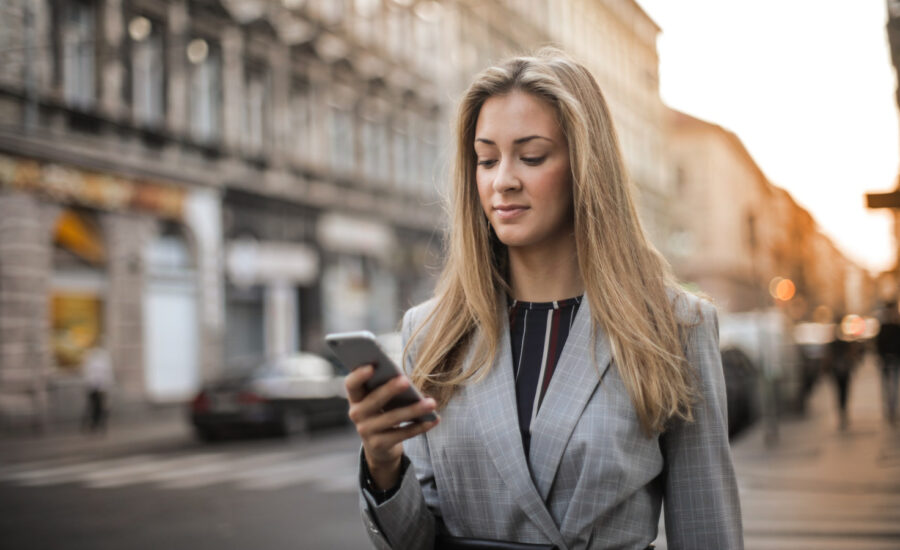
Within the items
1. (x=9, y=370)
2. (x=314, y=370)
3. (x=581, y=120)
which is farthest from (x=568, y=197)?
(x=9, y=370)

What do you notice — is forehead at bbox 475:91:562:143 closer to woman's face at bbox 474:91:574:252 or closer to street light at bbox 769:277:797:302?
woman's face at bbox 474:91:574:252

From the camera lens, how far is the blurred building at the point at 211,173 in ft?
58.6

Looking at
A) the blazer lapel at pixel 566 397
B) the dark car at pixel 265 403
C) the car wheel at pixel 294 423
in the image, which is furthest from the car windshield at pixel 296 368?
the blazer lapel at pixel 566 397

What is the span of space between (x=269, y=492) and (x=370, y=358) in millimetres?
8670

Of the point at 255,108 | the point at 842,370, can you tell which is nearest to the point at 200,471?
the point at 842,370

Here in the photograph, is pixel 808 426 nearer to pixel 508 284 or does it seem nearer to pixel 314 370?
pixel 314 370

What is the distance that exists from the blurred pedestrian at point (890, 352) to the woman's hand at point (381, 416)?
13769 mm

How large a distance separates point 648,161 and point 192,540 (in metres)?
47.2

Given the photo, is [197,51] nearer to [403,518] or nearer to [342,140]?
[342,140]

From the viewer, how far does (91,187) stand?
1930 cm

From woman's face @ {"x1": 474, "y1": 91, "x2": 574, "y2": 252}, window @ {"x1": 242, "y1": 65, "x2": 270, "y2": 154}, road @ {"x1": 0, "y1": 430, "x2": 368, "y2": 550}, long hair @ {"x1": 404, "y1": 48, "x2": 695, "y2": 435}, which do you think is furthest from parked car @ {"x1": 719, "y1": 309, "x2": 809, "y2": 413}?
woman's face @ {"x1": 474, "y1": 91, "x2": 574, "y2": 252}

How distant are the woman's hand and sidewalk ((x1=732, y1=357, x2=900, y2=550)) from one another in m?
5.44

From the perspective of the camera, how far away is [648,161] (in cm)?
5197

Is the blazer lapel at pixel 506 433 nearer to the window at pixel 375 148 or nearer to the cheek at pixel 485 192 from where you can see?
the cheek at pixel 485 192
